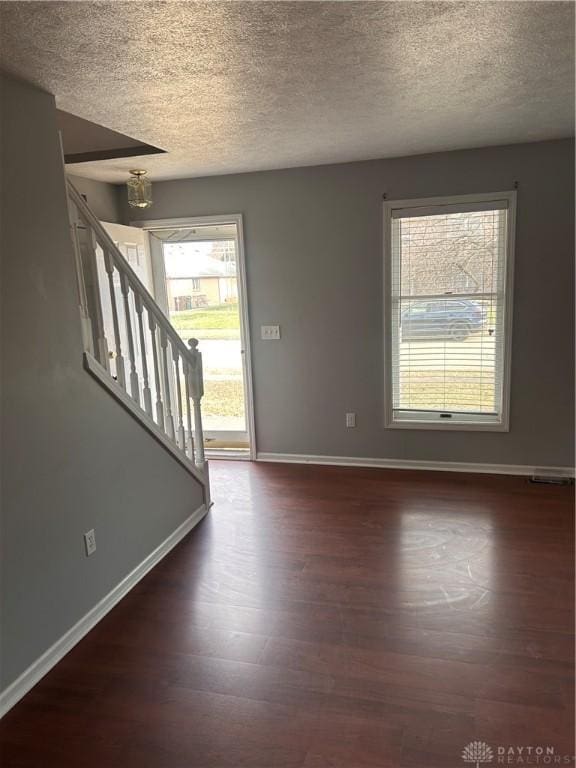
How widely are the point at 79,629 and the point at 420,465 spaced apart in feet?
9.38

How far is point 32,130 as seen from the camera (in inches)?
84.1

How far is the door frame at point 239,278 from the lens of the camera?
4355mm

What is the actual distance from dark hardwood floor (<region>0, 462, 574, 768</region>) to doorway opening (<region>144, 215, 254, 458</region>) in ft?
5.20

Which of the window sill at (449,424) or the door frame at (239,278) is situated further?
the door frame at (239,278)

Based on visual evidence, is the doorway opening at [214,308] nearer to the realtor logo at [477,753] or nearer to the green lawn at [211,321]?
the green lawn at [211,321]

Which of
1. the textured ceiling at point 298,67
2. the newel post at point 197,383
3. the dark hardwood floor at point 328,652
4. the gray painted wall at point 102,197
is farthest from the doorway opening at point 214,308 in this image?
the dark hardwood floor at point 328,652

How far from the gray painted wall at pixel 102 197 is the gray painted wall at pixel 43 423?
6.26ft

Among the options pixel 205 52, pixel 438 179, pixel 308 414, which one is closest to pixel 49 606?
pixel 205 52

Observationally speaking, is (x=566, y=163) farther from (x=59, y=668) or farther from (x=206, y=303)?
(x=59, y=668)

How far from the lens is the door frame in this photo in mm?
4355

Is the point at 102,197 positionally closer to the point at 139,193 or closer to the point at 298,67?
the point at 139,193

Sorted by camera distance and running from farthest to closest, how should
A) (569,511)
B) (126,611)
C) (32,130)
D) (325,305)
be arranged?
(325,305) < (569,511) < (126,611) < (32,130)

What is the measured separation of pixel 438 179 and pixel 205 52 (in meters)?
2.41

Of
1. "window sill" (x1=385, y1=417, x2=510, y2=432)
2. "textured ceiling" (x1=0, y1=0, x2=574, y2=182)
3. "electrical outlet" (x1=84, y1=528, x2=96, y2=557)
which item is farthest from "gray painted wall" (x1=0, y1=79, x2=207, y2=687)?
"window sill" (x1=385, y1=417, x2=510, y2=432)
